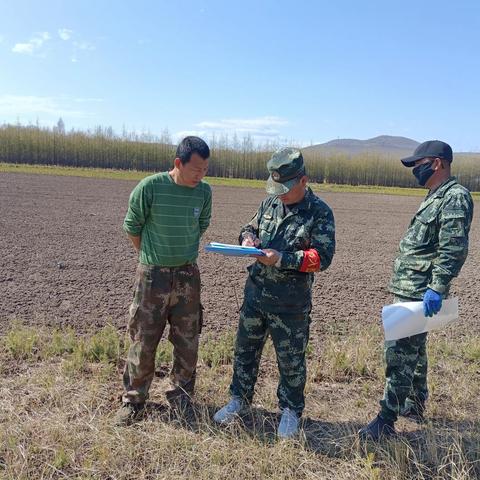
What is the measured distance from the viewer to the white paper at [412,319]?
293cm

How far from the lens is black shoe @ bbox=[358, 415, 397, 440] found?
3.05 metres

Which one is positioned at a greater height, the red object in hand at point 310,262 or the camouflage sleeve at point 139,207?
the camouflage sleeve at point 139,207

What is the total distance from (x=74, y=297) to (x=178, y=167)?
10.6 ft

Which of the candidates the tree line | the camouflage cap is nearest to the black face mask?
the camouflage cap

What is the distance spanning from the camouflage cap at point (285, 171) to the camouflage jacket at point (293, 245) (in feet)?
0.55

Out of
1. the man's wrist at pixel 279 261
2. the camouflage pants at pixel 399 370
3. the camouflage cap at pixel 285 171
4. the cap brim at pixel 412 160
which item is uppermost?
the cap brim at pixel 412 160

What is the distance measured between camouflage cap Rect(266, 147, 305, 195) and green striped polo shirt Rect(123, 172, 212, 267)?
56cm

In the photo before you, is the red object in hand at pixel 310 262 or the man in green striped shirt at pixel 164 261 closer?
the red object in hand at pixel 310 262

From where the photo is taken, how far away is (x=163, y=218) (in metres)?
3.04

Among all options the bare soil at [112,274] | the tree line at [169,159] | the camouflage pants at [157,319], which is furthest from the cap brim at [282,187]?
the tree line at [169,159]

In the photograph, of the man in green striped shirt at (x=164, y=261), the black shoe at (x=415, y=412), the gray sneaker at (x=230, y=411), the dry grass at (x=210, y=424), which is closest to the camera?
the dry grass at (x=210, y=424)

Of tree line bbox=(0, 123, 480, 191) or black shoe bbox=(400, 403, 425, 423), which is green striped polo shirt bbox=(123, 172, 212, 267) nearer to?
black shoe bbox=(400, 403, 425, 423)

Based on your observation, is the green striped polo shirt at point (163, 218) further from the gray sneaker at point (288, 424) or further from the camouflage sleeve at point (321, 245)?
the gray sneaker at point (288, 424)

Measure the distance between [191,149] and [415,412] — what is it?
2.55 metres
